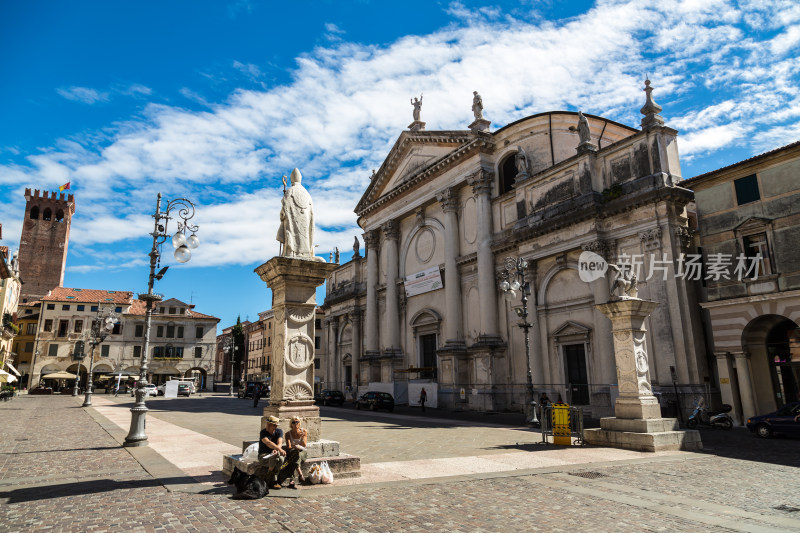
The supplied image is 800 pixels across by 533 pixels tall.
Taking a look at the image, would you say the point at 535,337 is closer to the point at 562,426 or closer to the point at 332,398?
the point at 562,426

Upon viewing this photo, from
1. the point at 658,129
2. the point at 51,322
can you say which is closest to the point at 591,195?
the point at 658,129

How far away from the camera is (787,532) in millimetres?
5672

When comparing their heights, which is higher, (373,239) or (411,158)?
(411,158)

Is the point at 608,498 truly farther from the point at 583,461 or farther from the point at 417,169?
the point at 417,169

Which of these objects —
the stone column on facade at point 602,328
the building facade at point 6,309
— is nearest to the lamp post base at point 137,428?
the stone column on facade at point 602,328

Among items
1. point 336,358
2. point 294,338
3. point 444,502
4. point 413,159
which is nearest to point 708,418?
point 444,502

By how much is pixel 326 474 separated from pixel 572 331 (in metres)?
20.3

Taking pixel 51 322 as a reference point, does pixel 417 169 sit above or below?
above

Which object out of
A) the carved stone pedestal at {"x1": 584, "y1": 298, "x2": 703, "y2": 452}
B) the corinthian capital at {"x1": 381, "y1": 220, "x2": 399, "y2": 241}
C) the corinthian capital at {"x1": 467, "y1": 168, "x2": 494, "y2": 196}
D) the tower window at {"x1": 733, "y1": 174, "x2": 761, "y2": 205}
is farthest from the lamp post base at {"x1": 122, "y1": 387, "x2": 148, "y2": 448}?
the corinthian capital at {"x1": 381, "y1": 220, "x2": 399, "y2": 241}

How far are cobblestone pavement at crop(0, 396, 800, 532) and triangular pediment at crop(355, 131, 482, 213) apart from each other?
2619cm

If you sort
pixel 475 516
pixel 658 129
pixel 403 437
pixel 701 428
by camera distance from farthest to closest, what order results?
pixel 658 129
pixel 701 428
pixel 403 437
pixel 475 516

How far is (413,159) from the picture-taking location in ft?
126

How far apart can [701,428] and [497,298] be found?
43.3 ft

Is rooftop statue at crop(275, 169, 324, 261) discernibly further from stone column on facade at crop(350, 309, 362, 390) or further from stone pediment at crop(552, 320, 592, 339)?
stone column on facade at crop(350, 309, 362, 390)
